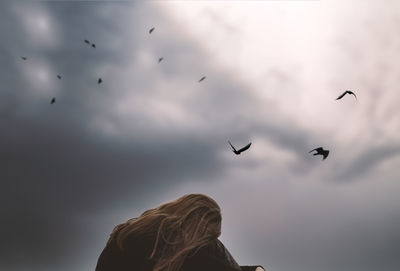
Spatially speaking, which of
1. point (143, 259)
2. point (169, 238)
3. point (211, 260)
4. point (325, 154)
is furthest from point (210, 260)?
point (325, 154)

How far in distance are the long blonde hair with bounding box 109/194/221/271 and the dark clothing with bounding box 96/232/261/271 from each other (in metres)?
0.08

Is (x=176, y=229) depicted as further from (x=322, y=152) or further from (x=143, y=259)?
(x=322, y=152)

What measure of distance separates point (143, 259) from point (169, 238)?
0.41 m

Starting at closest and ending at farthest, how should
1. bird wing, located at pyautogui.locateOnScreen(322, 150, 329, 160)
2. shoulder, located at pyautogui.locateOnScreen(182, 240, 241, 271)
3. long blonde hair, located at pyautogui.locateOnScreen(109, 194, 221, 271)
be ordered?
long blonde hair, located at pyautogui.locateOnScreen(109, 194, 221, 271)
shoulder, located at pyautogui.locateOnScreen(182, 240, 241, 271)
bird wing, located at pyautogui.locateOnScreen(322, 150, 329, 160)

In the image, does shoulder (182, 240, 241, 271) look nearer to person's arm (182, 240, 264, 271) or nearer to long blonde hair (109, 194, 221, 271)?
person's arm (182, 240, 264, 271)

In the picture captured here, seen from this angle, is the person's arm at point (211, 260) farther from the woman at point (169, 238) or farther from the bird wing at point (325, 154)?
the bird wing at point (325, 154)

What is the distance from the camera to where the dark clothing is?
4539mm

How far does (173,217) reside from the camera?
4496 millimetres

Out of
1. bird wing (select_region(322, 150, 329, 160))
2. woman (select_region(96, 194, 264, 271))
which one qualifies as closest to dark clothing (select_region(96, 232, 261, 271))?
woman (select_region(96, 194, 264, 271))

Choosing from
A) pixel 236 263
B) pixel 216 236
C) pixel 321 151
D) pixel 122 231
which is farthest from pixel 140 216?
pixel 321 151

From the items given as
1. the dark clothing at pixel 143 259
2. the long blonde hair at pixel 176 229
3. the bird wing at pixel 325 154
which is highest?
the bird wing at pixel 325 154

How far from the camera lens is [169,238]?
4488 mm

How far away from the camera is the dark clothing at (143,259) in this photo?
454 cm

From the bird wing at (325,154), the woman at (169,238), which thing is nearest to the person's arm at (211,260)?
the woman at (169,238)
